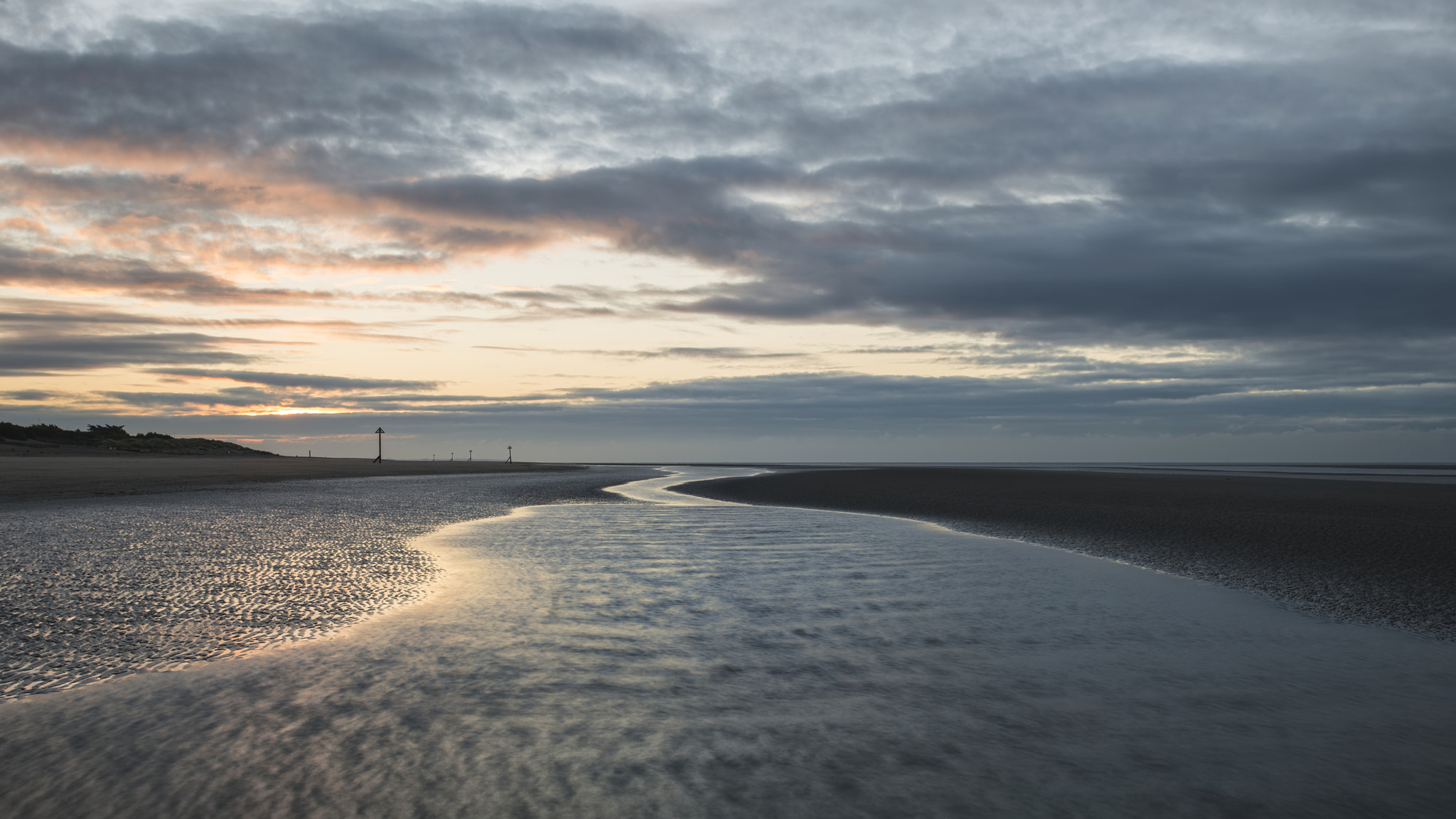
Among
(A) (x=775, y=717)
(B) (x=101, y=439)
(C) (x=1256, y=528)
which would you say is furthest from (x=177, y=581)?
(B) (x=101, y=439)

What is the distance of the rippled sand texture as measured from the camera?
736 cm

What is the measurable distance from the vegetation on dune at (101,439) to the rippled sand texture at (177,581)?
7334 cm

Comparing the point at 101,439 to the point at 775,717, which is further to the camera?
the point at 101,439

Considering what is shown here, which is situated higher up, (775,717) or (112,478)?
(112,478)

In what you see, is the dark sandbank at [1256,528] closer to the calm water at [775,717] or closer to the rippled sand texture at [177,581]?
the calm water at [775,717]

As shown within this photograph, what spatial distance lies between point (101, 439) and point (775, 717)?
102 m

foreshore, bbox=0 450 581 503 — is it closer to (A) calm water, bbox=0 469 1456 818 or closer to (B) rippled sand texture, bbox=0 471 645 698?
(B) rippled sand texture, bbox=0 471 645 698

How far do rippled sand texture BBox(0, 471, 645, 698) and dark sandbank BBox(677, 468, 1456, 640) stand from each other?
40.1 ft

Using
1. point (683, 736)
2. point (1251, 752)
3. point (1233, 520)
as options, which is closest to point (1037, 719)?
point (1251, 752)

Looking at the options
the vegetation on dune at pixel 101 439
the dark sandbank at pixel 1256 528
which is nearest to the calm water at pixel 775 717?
the dark sandbank at pixel 1256 528

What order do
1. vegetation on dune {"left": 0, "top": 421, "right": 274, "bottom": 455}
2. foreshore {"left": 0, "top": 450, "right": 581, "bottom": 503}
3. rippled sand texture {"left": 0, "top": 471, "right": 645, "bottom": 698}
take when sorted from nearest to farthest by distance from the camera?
1. rippled sand texture {"left": 0, "top": 471, "right": 645, "bottom": 698}
2. foreshore {"left": 0, "top": 450, "right": 581, "bottom": 503}
3. vegetation on dune {"left": 0, "top": 421, "right": 274, "bottom": 455}

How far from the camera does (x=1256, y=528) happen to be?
1722 centimetres

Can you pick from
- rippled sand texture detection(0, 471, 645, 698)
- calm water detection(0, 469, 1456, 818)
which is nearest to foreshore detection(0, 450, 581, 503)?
rippled sand texture detection(0, 471, 645, 698)

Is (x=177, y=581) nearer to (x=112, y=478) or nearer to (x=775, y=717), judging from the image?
(x=775, y=717)
